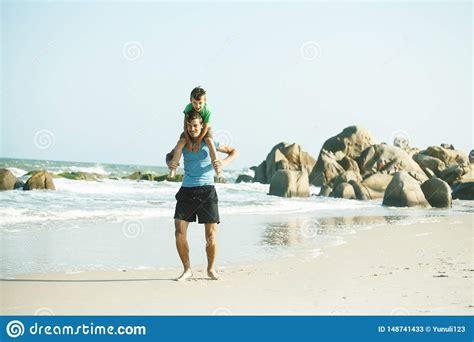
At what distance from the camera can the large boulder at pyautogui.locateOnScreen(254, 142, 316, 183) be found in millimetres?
37500

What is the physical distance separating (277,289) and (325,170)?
2787cm

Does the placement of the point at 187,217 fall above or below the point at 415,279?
above

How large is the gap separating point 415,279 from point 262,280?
4.88 ft

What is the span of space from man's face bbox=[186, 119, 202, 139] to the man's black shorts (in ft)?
1.83

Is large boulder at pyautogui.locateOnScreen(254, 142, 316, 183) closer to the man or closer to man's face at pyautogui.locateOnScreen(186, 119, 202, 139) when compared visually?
the man

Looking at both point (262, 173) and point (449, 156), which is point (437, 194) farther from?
point (262, 173)

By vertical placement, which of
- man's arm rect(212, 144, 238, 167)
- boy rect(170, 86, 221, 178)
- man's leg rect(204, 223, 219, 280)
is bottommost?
man's leg rect(204, 223, 219, 280)

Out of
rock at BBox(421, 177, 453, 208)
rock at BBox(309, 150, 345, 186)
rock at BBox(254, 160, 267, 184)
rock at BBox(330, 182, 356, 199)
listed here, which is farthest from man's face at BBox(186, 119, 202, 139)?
rock at BBox(254, 160, 267, 184)

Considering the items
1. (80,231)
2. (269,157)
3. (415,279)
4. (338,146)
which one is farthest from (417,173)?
(415,279)

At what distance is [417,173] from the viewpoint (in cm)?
3100

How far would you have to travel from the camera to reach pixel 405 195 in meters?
20.0

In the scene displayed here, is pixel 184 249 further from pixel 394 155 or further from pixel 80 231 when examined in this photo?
pixel 394 155

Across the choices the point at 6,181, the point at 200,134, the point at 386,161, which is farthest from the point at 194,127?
the point at 386,161
